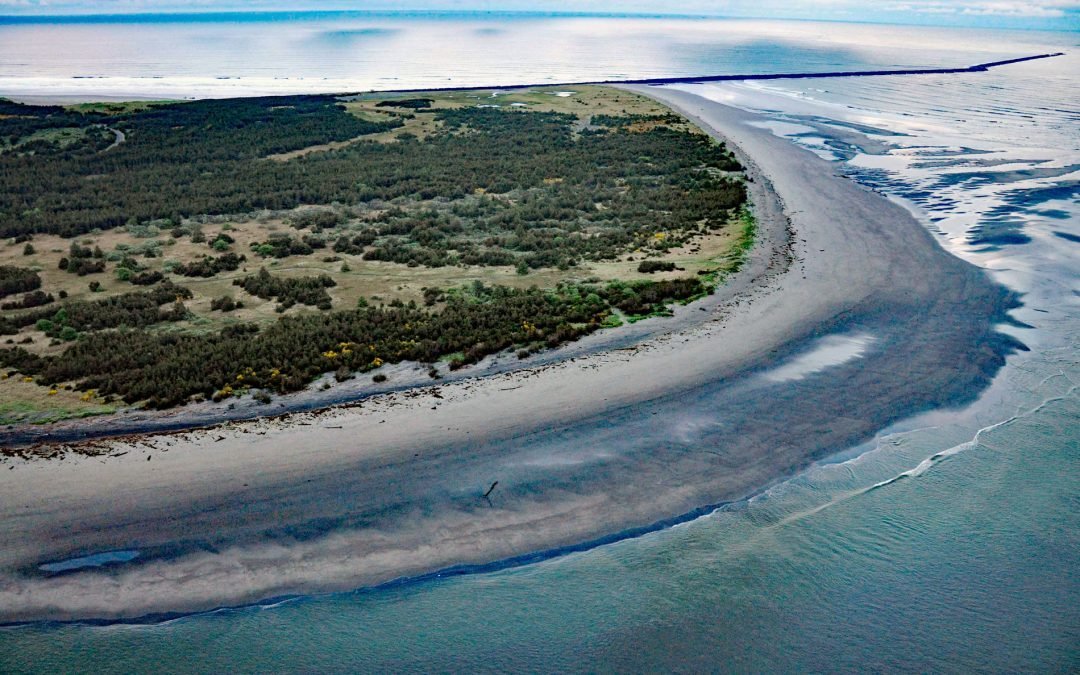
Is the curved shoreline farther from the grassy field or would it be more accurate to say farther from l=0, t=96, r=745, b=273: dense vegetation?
l=0, t=96, r=745, b=273: dense vegetation

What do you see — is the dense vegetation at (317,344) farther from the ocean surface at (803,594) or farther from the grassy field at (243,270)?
the ocean surface at (803,594)

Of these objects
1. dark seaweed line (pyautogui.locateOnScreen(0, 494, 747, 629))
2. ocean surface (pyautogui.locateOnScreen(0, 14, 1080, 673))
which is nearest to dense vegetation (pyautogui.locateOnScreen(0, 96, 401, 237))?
dark seaweed line (pyautogui.locateOnScreen(0, 494, 747, 629))

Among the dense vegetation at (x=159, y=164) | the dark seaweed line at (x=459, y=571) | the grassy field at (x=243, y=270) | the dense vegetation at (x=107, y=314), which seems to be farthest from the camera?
the dense vegetation at (x=159, y=164)

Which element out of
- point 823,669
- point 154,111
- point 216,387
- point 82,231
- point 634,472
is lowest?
point 823,669

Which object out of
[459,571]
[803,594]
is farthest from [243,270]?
[803,594]

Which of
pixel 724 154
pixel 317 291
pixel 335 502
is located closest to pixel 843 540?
pixel 335 502

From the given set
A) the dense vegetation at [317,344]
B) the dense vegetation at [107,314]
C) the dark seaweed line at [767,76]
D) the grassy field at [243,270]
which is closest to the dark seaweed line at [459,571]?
the dense vegetation at [317,344]

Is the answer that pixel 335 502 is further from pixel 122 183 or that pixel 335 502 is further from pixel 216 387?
pixel 122 183
